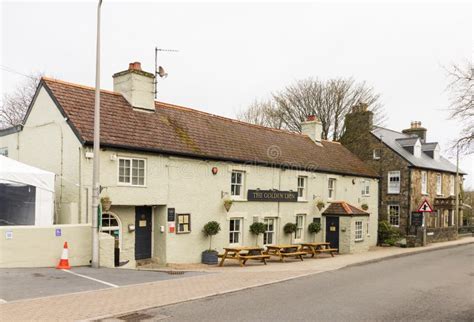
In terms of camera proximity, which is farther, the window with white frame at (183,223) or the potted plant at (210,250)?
the potted plant at (210,250)

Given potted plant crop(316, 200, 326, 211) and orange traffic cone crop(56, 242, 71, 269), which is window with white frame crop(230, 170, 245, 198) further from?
orange traffic cone crop(56, 242, 71, 269)

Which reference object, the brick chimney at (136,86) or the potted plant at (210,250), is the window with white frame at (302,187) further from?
the brick chimney at (136,86)

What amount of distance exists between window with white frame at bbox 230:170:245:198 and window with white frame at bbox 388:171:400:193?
1752 centimetres

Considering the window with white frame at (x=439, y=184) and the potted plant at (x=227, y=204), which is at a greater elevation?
the window with white frame at (x=439, y=184)

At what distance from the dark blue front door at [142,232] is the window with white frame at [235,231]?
445 cm

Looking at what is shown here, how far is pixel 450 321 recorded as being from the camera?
9.27 meters

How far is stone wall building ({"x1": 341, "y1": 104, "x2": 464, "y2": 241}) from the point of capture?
33.7m

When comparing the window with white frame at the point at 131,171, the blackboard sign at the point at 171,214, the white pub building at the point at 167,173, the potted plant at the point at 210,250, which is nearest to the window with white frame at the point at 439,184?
the white pub building at the point at 167,173

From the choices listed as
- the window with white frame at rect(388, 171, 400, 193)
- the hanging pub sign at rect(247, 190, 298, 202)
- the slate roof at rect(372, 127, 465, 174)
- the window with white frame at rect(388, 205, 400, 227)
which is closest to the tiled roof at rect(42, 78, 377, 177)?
the hanging pub sign at rect(247, 190, 298, 202)

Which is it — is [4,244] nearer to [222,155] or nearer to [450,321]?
[222,155]

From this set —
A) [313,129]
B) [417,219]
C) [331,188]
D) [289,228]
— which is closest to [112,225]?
[289,228]

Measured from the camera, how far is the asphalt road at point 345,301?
9.30m

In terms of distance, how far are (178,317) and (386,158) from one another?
29196mm

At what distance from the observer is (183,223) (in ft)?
60.6
